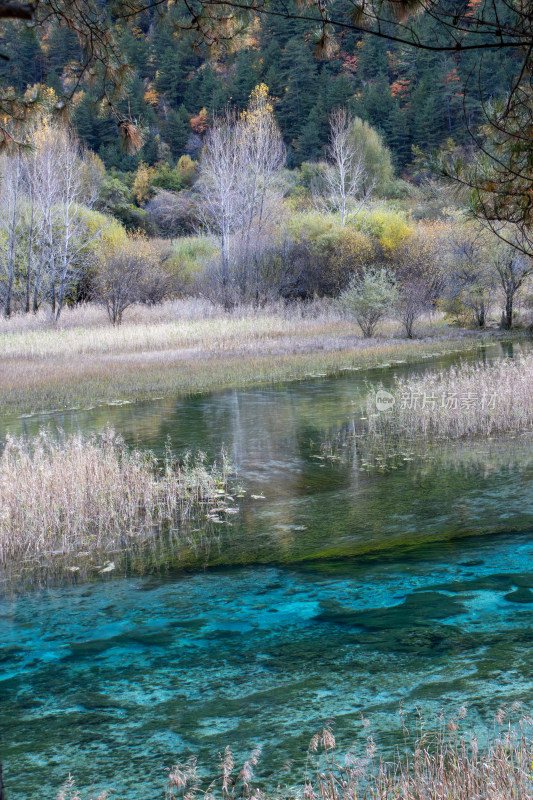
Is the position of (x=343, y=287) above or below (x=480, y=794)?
above

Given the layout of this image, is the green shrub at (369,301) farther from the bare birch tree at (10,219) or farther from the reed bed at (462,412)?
the bare birch tree at (10,219)

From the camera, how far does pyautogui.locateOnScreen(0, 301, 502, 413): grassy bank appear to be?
18.5m

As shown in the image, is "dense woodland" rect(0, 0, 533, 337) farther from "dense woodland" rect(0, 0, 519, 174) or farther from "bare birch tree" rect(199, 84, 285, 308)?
"dense woodland" rect(0, 0, 519, 174)

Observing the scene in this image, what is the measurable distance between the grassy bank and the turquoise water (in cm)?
971

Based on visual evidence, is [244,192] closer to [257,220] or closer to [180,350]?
[257,220]

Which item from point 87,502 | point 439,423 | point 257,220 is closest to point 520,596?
point 87,502

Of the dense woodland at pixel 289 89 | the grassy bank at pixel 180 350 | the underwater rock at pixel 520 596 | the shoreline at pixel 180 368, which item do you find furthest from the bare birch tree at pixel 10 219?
the dense woodland at pixel 289 89

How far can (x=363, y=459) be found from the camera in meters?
11.2

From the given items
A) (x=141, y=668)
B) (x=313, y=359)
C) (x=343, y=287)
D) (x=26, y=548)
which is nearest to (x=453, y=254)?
(x=343, y=287)

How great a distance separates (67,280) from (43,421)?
2039 cm

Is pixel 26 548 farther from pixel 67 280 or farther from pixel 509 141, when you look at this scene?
pixel 67 280

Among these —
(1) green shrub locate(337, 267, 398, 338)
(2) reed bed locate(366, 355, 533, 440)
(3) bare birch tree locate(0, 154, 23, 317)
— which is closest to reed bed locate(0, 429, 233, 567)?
(2) reed bed locate(366, 355, 533, 440)

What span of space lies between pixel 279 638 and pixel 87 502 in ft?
12.0

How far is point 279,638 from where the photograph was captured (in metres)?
5.75
